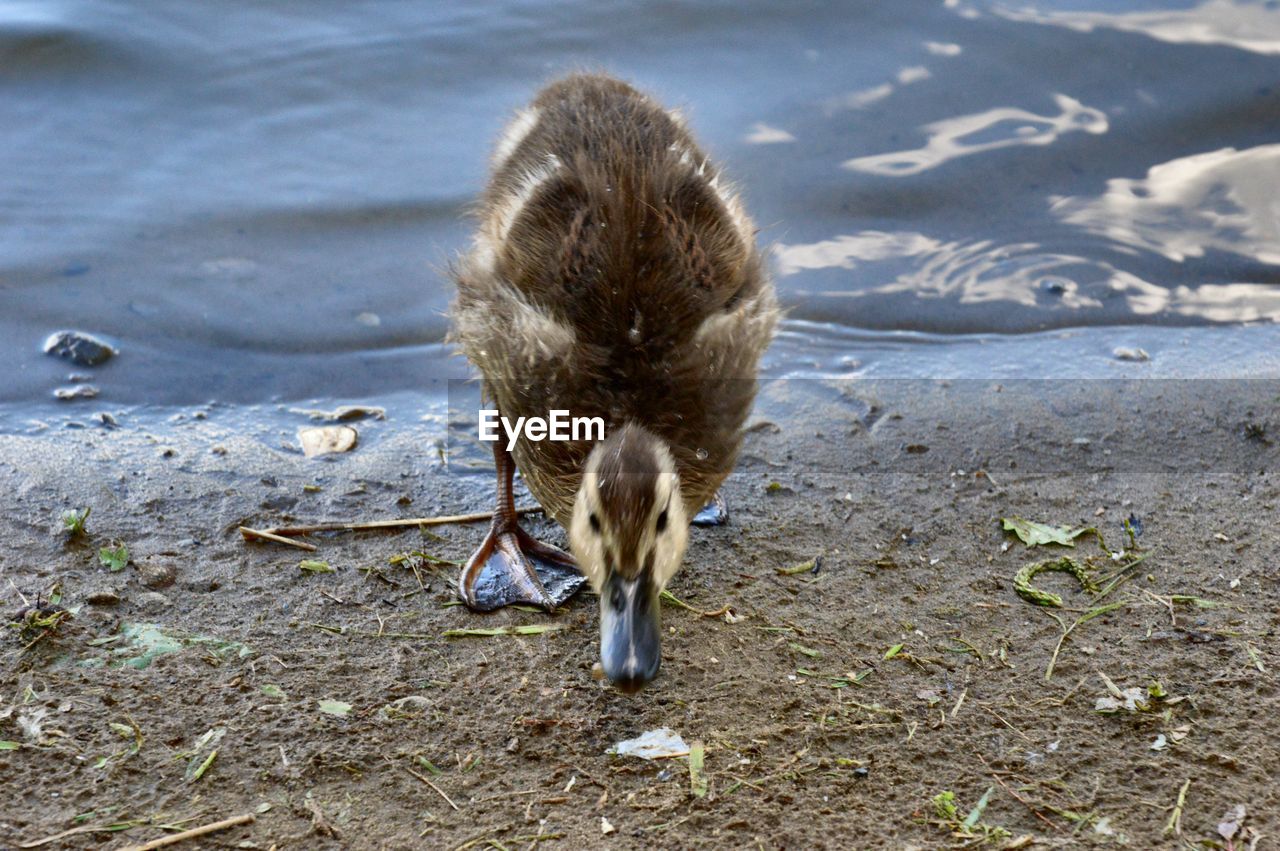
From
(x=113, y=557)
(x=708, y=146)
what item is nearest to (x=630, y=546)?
(x=113, y=557)

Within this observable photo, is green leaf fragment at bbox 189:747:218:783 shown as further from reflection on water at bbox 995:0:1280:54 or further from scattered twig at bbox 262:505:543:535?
reflection on water at bbox 995:0:1280:54

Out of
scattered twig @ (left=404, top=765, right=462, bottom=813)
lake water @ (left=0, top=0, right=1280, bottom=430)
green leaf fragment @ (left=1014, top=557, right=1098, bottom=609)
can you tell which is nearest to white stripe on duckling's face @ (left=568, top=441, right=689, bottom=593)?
scattered twig @ (left=404, top=765, right=462, bottom=813)

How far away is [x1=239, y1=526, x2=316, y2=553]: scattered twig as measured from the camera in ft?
15.2

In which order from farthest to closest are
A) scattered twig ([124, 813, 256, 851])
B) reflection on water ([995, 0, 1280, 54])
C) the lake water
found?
reflection on water ([995, 0, 1280, 54]) → the lake water → scattered twig ([124, 813, 256, 851])

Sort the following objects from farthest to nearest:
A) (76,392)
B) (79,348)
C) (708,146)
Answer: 1. (708,146)
2. (79,348)
3. (76,392)

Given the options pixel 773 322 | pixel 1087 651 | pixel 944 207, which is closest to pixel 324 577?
pixel 773 322

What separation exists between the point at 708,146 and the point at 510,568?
12.0ft

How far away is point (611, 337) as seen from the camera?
416 cm

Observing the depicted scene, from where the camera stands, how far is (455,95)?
27.7 feet

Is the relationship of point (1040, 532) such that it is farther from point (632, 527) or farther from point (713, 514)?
point (632, 527)

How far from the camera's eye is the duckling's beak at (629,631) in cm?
342

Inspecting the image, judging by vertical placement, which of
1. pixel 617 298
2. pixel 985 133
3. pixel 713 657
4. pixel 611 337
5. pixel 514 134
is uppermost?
pixel 985 133

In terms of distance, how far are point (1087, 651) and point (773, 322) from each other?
5.55 feet

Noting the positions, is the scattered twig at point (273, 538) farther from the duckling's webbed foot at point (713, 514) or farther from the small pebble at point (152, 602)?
the duckling's webbed foot at point (713, 514)
